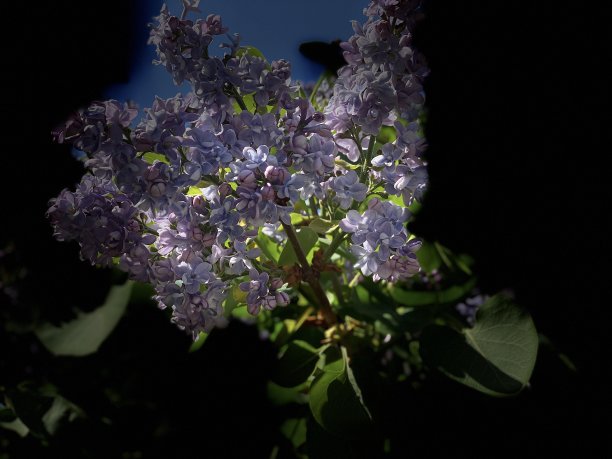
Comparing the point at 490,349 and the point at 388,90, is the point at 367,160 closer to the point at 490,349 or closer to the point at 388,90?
the point at 388,90

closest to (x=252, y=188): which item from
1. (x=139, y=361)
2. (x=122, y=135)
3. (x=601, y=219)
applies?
(x=122, y=135)

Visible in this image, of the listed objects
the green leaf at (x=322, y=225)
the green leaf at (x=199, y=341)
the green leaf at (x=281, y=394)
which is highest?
the green leaf at (x=322, y=225)

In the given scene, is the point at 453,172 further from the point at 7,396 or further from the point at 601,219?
the point at 7,396

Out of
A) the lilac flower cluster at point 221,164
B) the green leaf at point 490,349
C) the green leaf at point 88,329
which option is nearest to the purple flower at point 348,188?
the lilac flower cluster at point 221,164

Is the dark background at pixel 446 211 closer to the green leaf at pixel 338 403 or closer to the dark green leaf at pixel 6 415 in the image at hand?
the dark green leaf at pixel 6 415

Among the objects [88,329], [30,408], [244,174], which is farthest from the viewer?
[88,329]

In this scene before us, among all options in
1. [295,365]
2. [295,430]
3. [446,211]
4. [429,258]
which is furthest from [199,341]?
[446,211]
